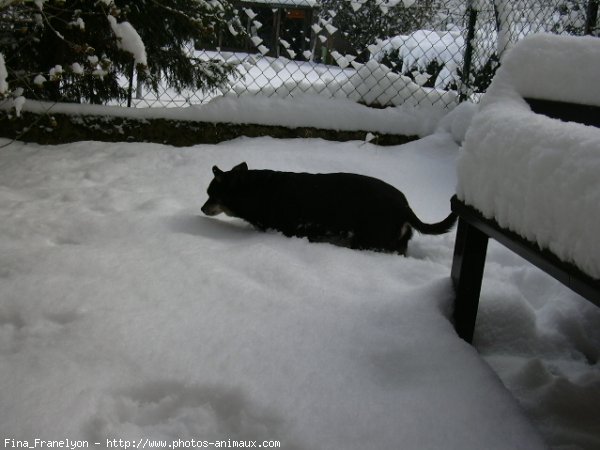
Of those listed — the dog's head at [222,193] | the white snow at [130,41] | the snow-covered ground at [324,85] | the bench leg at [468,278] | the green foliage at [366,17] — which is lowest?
the dog's head at [222,193]

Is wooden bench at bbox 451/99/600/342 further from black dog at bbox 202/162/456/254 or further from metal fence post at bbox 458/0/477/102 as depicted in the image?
metal fence post at bbox 458/0/477/102

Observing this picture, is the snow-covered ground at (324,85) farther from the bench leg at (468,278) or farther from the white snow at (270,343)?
the bench leg at (468,278)

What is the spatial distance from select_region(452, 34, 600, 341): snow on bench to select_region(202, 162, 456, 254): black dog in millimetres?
966

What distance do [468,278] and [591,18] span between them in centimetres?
419

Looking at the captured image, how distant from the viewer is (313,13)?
5.25 meters

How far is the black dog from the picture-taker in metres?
2.89

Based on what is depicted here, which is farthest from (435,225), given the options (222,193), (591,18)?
(591,18)

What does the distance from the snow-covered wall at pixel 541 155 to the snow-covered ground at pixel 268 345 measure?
48cm

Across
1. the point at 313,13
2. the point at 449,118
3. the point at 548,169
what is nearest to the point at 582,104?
the point at 548,169

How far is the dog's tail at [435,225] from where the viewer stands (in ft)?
8.98

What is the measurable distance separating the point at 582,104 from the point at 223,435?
1.53 m

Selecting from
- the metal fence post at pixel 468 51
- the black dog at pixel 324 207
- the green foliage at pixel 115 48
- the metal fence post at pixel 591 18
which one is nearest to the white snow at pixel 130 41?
the black dog at pixel 324 207

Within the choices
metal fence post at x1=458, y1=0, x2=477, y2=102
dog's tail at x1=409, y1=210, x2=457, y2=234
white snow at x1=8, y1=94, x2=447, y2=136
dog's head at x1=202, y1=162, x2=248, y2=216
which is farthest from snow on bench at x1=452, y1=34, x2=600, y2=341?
metal fence post at x1=458, y1=0, x2=477, y2=102

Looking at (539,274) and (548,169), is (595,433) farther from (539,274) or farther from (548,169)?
(539,274)
